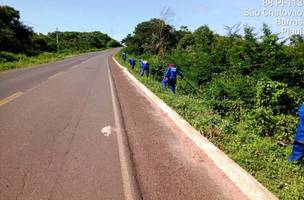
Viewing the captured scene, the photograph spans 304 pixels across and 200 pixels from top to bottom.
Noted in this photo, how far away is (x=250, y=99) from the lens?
12070 millimetres

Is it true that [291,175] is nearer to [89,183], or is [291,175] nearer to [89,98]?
[89,183]

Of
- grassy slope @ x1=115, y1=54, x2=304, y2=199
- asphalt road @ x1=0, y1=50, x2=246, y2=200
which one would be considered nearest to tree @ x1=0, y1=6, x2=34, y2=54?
asphalt road @ x1=0, y1=50, x2=246, y2=200

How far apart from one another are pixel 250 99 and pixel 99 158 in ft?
26.8

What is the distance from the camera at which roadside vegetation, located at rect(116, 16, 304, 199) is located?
5.19 m

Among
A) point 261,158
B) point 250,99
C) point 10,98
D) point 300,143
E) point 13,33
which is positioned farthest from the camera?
point 13,33

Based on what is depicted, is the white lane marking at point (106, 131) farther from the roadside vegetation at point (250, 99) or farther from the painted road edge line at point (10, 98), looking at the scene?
the painted road edge line at point (10, 98)

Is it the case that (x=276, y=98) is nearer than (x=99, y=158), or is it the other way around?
(x=99, y=158)

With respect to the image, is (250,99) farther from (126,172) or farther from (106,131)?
(126,172)

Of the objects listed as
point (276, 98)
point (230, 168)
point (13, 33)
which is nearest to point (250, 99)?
point (276, 98)

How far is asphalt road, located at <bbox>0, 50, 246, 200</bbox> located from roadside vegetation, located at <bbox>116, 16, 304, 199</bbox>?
0.68 metres

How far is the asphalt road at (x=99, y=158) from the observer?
168 inches

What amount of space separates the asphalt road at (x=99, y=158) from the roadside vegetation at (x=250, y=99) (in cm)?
68

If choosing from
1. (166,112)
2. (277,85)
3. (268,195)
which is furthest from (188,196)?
(277,85)

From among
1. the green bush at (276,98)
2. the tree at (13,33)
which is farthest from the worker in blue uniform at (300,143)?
the tree at (13,33)
